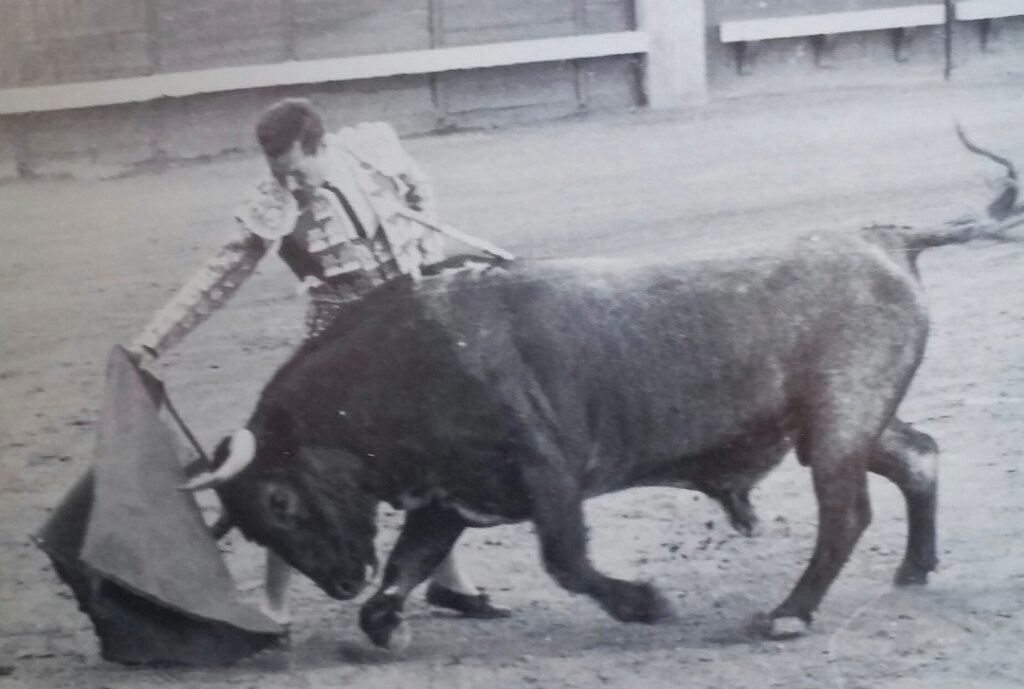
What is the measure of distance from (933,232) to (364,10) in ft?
4.42

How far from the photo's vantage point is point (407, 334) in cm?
291

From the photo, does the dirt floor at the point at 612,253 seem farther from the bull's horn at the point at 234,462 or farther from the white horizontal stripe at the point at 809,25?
the white horizontal stripe at the point at 809,25

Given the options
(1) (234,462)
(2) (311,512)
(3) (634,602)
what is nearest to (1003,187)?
(3) (634,602)

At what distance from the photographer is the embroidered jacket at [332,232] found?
117 inches

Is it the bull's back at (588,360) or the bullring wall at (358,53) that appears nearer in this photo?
the bull's back at (588,360)

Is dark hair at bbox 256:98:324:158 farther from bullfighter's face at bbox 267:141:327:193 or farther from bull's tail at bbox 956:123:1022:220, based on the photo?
bull's tail at bbox 956:123:1022:220

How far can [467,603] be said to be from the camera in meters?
2.95

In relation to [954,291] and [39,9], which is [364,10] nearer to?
[39,9]

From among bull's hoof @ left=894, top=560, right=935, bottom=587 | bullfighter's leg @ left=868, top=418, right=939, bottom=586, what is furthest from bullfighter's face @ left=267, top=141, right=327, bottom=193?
bull's hoof @ left=894, top=560, right=935, bottom=587

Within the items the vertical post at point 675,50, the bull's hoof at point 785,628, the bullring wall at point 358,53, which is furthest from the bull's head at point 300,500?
the vertical post at point 675,50

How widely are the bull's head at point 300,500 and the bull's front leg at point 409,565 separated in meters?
0.07

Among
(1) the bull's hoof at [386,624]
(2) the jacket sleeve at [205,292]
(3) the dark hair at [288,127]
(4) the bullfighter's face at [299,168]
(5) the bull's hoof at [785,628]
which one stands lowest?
(5) the bull's hoof at [785,628]

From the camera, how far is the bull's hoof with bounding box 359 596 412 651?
2934mm

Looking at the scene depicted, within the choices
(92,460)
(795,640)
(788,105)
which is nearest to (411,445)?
(92,460)
